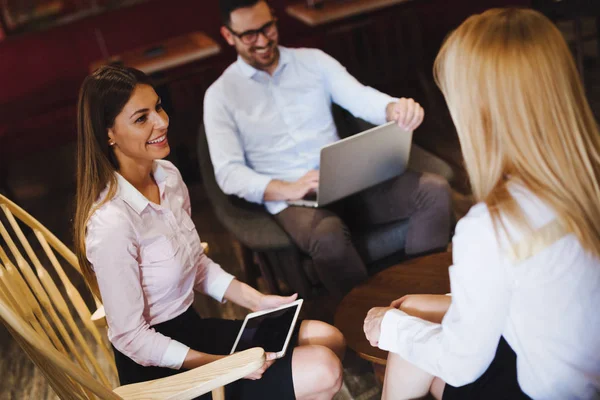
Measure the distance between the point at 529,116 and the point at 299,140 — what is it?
159 centimetres

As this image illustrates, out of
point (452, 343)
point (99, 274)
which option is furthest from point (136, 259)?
point (452, 343)

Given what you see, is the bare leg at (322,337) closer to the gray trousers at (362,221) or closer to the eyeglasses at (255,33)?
the gray trousers at (362,221)

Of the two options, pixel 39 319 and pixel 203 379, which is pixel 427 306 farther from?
pixel 39 319

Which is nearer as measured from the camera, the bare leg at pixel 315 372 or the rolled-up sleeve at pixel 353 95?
the bare leg at pixel 315 372

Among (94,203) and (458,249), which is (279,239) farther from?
(458,249)

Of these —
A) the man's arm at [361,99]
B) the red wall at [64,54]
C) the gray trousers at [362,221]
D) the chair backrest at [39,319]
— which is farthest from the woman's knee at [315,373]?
the red wall at [64,54]

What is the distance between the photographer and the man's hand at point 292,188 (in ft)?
7.61

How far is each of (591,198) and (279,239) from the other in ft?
4.20

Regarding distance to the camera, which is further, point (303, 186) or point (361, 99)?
point (361, 99)

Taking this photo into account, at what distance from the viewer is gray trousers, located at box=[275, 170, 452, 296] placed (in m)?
2.21

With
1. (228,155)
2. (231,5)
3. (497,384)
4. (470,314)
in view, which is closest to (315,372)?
(497,384)

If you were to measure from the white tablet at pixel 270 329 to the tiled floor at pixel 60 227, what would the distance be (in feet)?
1.79

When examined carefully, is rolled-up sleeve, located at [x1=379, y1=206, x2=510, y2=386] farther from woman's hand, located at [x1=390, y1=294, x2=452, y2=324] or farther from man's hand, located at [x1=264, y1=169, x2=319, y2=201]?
man's hand, located at [x1=264, y1=169, x2=319, y2=201]

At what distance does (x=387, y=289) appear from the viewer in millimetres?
1863
